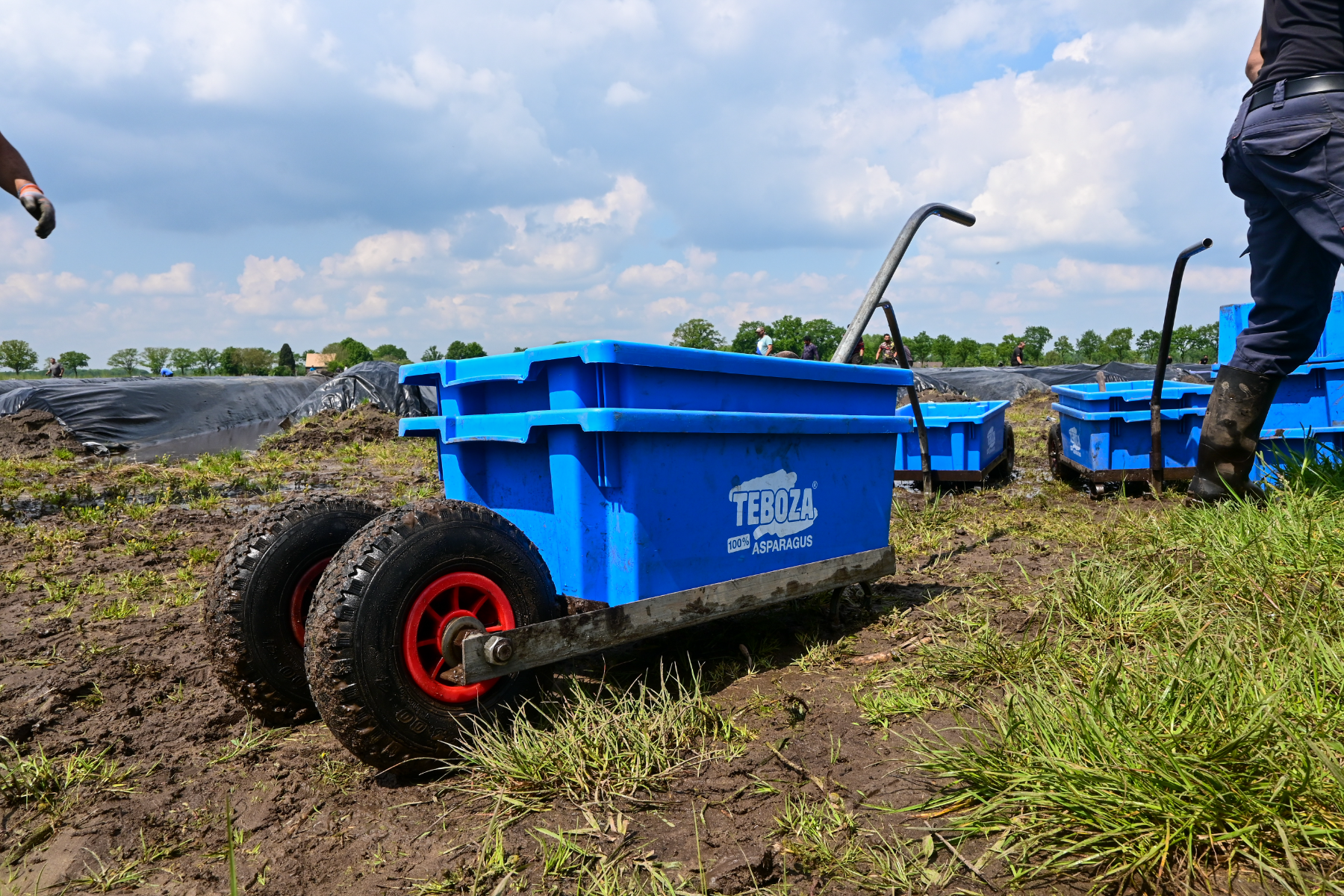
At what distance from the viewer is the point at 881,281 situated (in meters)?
3.59

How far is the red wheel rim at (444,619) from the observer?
1898mm

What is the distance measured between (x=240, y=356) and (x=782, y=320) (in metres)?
51.4

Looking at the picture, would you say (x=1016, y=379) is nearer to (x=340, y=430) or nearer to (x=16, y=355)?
(x=340, y=430)

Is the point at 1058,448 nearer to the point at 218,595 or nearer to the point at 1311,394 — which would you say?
the point at 1311,394

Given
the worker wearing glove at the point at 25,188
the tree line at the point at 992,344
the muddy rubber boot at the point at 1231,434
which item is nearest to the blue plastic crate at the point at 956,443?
the muddy rubber boot at the point at 1231,434

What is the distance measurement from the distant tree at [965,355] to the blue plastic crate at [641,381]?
2445 inches

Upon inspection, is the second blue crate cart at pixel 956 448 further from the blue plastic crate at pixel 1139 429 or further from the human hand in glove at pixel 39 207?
the human hand in glove at pixel 39 207

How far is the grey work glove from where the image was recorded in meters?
3.64

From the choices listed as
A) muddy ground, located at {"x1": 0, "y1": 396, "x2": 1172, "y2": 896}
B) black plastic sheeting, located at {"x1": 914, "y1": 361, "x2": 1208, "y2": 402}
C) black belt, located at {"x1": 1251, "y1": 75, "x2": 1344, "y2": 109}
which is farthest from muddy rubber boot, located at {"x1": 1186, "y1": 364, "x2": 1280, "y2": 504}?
black plastic sheeting, located at {"x1": 914, "y1": 361, "x2": 1208, "y2": 402}

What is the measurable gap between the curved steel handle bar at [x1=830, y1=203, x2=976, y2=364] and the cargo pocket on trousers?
137cm

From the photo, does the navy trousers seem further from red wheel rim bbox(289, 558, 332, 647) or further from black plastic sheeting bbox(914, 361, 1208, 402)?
black plastic sheeting bbox(914, 361, 1208, 402)

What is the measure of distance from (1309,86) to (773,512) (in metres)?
2.10

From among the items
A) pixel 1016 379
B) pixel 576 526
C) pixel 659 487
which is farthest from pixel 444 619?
pixel 1016 379

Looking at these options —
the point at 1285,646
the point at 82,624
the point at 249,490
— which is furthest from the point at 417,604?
the point at 249,490
